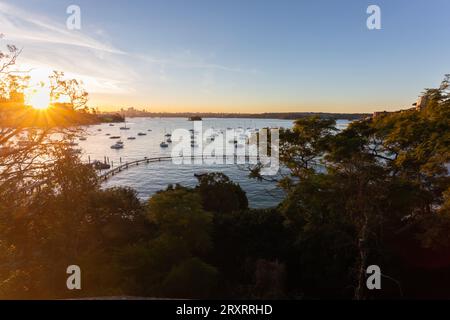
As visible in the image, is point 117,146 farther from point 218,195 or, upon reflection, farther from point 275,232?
point 275,232

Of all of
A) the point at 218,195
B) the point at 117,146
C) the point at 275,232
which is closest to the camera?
the point at 275,232

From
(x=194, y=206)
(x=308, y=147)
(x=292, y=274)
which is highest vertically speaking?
(x=308, y=147)

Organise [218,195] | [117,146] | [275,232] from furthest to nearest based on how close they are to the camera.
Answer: [117,146], [218,195], [275,232]

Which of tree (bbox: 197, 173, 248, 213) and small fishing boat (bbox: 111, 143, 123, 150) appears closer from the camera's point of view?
tree (bbox: 197, 173, 248, 213)

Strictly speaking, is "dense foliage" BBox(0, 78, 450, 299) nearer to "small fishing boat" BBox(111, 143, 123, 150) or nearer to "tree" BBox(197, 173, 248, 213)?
"tree" BBox(197, 173, 248, 213)

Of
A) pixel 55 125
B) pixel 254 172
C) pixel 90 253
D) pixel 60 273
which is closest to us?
pixel 55 125

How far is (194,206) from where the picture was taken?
55.7ft

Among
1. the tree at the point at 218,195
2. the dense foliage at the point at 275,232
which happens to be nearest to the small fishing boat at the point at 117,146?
the tree at the point at 218,195

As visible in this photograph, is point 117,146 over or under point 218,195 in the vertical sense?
over

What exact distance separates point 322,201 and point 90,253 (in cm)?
1307

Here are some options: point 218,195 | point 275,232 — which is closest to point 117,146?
point 218,195

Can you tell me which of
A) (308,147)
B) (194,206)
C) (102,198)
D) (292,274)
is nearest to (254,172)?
(308,147)

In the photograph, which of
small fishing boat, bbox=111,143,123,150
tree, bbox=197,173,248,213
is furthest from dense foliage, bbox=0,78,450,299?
small fishing boat, bbox=111,143,123,150
